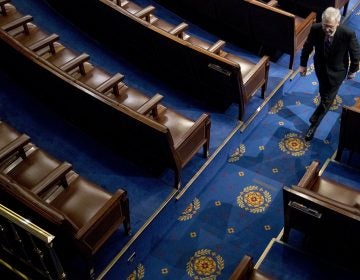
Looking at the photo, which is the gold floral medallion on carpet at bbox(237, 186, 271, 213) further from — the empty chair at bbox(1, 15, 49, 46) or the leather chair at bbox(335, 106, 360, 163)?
the empty chair at bbox(1, 15, 49, 46)

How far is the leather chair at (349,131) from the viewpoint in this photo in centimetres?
78

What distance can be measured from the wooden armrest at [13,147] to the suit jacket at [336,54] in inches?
18.0

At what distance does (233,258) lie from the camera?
753 millimetres

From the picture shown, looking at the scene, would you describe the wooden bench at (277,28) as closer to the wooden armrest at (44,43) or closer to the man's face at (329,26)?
the man's face at (329,26)

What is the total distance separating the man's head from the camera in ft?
2.48

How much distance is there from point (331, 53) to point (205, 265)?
14.5 inches

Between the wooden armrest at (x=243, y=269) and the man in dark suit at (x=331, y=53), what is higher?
the man in dark suit at (x=331, y=53)

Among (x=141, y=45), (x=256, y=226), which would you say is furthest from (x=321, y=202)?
(x=141, y=45)

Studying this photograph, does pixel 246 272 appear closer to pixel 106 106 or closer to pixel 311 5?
pixel 106 106

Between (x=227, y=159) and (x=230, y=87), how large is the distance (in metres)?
0.12

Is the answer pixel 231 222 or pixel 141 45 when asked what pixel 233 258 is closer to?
pixel 231 222

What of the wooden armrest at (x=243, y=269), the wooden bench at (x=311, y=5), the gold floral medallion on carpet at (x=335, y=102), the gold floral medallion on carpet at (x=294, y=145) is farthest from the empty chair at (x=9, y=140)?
the wooden bench at (x=311, y=5)

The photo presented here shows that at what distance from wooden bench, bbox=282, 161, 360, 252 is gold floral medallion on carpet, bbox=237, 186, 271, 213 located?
8 centimetres

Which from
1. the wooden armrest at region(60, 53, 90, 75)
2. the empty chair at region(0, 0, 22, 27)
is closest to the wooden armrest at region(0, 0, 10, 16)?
the empty chair at region(0, 0, 22, 27)
